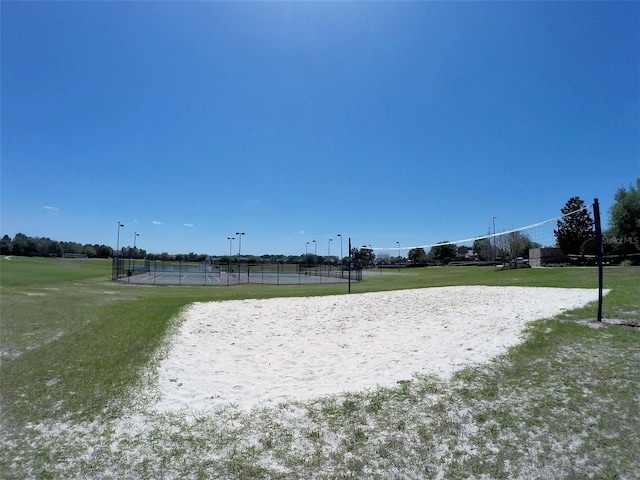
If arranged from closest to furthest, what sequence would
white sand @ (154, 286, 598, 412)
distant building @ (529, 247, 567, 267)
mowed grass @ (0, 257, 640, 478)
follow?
mowed grass @ (0, 257, 640, 478) < white sand @ (154, 286, 598, 412) < distant building @ (529, 247, 567, 267)

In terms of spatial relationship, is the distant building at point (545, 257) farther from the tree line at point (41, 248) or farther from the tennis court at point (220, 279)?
the tree line at point (41, 248)

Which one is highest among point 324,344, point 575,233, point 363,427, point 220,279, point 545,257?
point 575,233

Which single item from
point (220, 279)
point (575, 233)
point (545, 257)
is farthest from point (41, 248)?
point (575, 233)

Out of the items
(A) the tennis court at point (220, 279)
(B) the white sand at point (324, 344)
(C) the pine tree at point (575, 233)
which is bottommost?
(A) the tennis court at point (220, 279)

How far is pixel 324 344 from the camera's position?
8.68 m

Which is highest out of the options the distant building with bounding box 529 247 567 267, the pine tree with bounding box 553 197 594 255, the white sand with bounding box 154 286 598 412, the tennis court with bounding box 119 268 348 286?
the pine tree with bounding box 553 197 594 255

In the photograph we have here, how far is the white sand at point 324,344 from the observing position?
18.7 feet

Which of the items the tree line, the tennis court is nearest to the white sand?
the tennis court

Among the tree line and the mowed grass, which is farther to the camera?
the tree line

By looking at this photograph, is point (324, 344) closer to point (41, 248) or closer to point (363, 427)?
point (363, 427)

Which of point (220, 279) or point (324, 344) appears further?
point (220, 279)

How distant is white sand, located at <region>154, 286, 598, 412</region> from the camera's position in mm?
5695

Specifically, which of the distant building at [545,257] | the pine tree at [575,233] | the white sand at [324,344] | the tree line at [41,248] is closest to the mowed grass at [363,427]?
the white sand at [324,344]

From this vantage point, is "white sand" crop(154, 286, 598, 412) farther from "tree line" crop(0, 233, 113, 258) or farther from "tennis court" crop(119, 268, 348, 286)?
"tree line" crop(0, 233, 113, 258)
